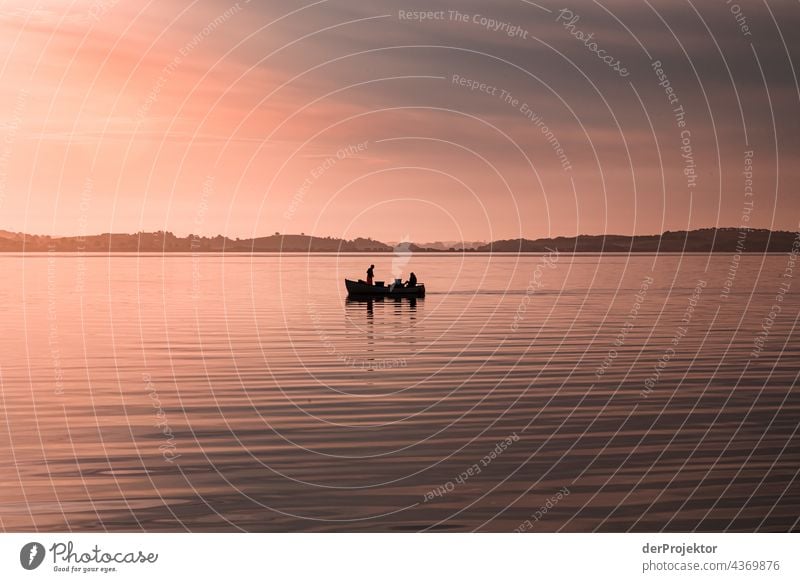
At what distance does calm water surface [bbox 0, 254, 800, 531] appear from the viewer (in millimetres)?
22406

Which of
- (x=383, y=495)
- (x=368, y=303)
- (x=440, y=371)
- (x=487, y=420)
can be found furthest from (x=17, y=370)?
(x=368, y=303)

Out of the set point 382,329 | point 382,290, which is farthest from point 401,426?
point 382,290

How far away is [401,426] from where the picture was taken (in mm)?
31906

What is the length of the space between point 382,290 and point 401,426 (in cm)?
6812
